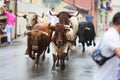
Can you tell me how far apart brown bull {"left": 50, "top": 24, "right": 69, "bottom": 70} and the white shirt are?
23.2 ft

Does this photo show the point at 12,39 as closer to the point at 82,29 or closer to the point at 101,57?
the point at 82,29

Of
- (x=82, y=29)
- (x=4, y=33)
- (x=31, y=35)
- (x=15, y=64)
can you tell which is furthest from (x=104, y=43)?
(x=4, y=33)

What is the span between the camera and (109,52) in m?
6.83

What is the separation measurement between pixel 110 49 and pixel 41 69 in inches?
327

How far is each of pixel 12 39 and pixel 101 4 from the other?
43.4 metres

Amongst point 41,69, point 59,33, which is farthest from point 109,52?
point 41,69

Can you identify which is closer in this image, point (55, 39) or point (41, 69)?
point (55, 39)

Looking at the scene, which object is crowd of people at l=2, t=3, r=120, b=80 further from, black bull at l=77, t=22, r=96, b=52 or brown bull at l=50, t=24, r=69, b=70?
black bull at l=77, t=22, r=96, b=52

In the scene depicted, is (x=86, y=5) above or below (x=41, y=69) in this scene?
below

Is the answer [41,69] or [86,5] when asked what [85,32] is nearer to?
[41,69]

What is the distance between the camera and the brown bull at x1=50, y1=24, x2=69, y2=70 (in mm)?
14086

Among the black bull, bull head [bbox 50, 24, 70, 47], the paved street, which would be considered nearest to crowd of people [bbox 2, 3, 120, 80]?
the paved street

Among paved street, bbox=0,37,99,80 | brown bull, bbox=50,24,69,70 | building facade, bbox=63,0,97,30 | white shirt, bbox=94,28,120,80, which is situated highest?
Answer: white shirt, bbox=94,28,120,80

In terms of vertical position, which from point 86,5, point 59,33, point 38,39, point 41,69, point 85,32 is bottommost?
point 86,5
